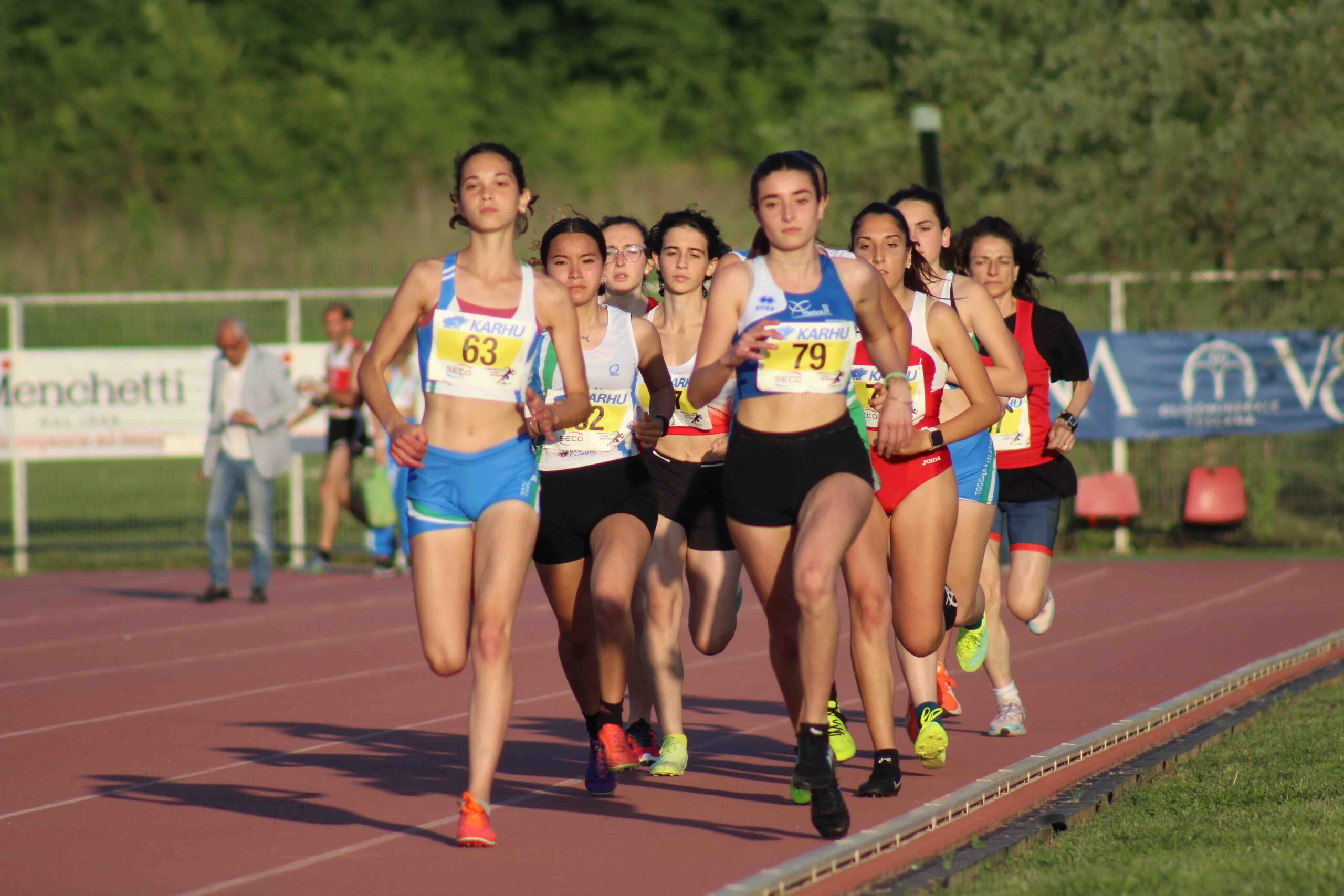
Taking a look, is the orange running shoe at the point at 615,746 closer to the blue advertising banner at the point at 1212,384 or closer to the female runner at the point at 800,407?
the female runner at the point at 800,407

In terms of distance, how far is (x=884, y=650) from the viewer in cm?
690

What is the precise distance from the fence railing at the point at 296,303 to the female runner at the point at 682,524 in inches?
437

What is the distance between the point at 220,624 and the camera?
14.3 m

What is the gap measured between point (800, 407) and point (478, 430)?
1088 mm

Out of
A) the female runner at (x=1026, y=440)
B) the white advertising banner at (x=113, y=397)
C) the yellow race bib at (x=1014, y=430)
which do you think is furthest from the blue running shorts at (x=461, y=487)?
the white advertising banner at (x=113, y=397)

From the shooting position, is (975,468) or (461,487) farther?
(975,468)

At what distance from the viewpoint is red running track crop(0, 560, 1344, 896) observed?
20.0 ft

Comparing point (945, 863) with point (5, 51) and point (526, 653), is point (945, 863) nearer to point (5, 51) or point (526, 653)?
point (526, 653)

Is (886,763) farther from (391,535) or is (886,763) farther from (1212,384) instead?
(391,535)

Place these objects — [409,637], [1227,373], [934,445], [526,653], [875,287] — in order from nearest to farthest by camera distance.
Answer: [875,287]
[934,445]
[526,653]
[409,637]
[1227,373]

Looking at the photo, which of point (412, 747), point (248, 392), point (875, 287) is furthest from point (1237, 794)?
point (248, 392)

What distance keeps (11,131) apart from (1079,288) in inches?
1201

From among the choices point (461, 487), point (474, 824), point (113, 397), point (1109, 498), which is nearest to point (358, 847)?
point (474, 824)

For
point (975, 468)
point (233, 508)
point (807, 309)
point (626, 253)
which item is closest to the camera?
point (807, 309)
